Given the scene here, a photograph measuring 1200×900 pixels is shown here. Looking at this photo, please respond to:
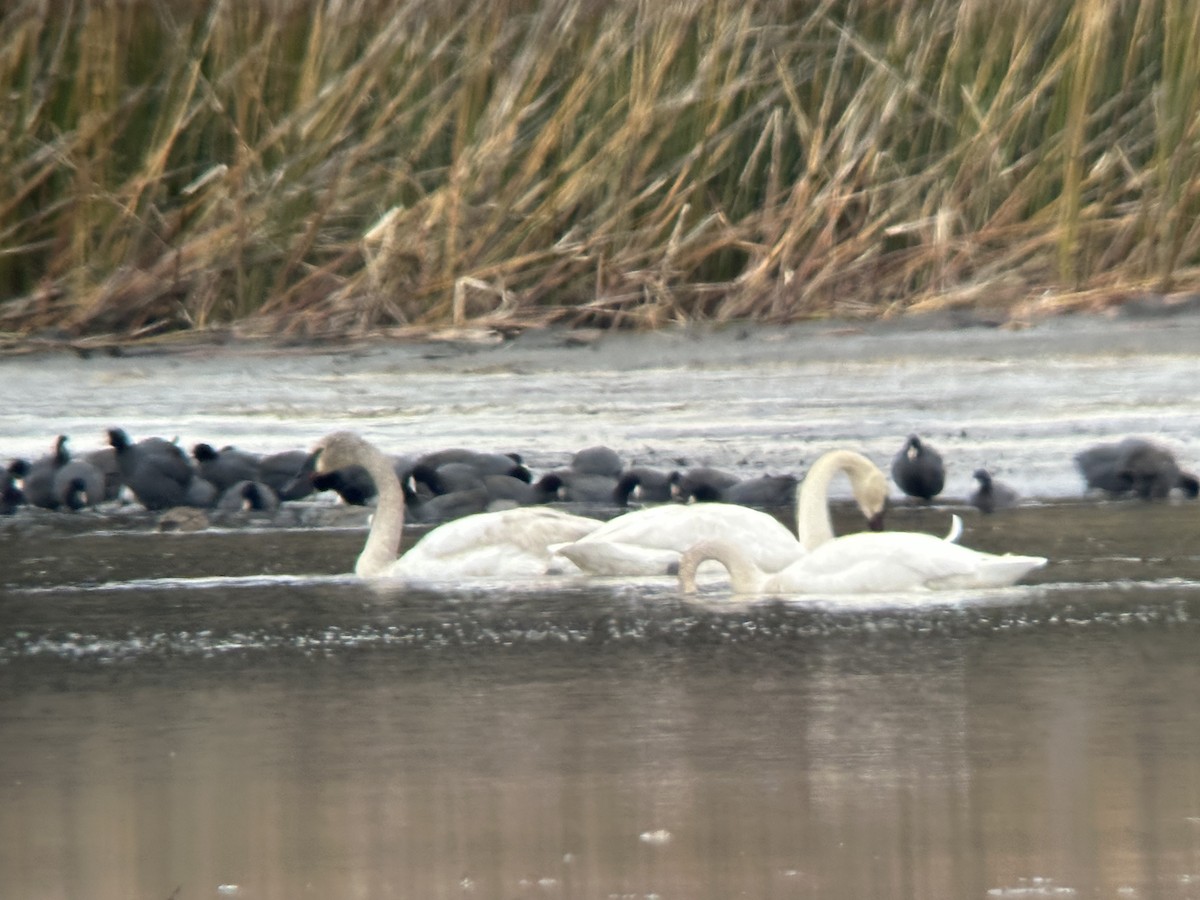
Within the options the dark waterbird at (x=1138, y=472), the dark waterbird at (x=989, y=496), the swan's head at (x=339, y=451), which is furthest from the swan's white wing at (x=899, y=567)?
the dark waterbird at (x=1138, y=472)

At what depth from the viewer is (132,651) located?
22.0ft

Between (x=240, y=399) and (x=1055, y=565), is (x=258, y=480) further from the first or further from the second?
(x=1055, y=565)

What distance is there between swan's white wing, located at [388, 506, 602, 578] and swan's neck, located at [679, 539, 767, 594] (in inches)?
30.1

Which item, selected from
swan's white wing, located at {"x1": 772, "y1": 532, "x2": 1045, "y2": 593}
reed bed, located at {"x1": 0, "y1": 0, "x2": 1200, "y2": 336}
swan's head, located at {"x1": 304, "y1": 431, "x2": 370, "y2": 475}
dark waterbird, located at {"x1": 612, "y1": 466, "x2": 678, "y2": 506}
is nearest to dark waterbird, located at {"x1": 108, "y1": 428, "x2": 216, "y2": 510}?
swan's head, located at {"x1": 304, "y1": 431, "x2": 370, "y2": 475}

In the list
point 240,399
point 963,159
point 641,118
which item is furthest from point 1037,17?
point 240,399

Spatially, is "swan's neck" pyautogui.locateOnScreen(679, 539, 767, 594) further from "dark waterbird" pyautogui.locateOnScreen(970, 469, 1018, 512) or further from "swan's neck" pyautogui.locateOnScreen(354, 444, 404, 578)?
"dark waterbird" pyautogui.locateOnScreen(970, 469, 1018, 512)

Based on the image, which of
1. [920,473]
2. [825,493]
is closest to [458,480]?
[920,473]

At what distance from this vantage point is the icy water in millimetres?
4156

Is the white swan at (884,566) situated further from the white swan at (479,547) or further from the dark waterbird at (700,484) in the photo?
the dark waterbird at (700,484)

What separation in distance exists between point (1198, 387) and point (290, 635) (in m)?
6.68

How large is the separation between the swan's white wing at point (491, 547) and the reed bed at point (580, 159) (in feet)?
18.7

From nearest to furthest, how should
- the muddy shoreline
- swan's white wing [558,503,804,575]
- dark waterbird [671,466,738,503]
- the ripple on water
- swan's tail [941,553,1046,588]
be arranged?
the ripple on water → swan's tail [941,553,1046,588] → swan's white wing [558,503,804,575] → dark waterbird [671,466,738,503] → the muddy shoreline

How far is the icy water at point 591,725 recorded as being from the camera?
4156mm

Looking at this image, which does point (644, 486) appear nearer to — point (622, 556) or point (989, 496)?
point (989, 496)
